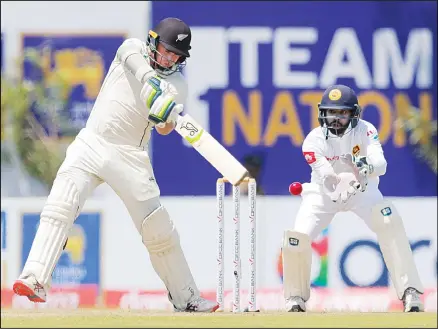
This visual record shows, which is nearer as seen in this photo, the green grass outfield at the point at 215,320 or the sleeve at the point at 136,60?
the green grass outfield at the point at 215,320

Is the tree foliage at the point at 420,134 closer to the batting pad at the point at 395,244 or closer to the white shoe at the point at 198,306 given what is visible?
the batting pad at the point at 395,244

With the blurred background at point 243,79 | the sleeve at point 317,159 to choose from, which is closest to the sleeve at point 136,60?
the sleeve at point 317,159

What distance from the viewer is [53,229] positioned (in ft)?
25.6

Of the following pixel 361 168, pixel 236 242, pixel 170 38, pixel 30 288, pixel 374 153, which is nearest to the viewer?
pixel 30 288

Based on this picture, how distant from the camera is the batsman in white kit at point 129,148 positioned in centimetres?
782

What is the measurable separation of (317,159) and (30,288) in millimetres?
1992

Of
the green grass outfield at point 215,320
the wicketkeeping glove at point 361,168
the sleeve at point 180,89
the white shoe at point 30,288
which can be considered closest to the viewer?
the green grass outfield at point 215,320

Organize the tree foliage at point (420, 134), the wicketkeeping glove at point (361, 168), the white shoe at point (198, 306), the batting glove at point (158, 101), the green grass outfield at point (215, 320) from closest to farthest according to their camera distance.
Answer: the green grass outfield at point (215, 320) < the batting glove at point (158, 101) < the white shoe at point (198, 306) < the wicketkeeping glove at point (361, 168) < the tree foliage at point (420, 134)

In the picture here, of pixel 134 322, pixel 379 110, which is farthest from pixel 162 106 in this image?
pixel 379 110

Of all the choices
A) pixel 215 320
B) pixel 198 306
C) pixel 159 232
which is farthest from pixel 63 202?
pixel 215 320

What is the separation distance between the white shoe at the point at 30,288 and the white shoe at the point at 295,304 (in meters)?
1.72

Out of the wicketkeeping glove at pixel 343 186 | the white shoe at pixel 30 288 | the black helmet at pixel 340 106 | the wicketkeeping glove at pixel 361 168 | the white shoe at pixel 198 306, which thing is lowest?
the white shoe at pixel 30 288

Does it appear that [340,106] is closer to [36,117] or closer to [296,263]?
[296,263]

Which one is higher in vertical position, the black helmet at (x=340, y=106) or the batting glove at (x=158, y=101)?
the black helmet at (x=340, y=106)
